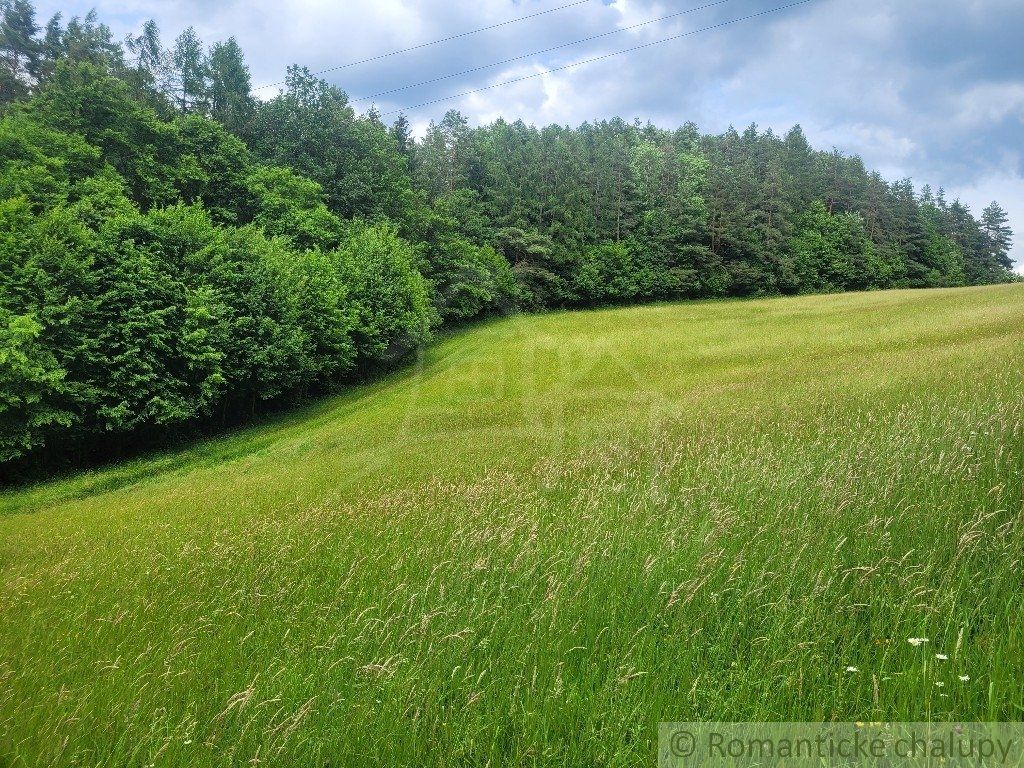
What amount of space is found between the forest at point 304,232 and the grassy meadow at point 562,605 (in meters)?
17.9

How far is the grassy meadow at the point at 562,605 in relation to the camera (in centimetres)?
302

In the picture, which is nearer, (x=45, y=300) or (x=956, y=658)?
(x=956, y=658)

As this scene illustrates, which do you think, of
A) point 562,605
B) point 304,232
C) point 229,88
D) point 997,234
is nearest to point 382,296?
→ point 304,232

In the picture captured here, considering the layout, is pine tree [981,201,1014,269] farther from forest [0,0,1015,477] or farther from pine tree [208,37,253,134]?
pine tree [208,37,253,134]

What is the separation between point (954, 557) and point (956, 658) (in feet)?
4.52

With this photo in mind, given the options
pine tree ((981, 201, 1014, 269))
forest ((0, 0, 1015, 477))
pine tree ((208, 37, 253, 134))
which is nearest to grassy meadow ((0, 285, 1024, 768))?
forest ((0, 0, 1015, 477))

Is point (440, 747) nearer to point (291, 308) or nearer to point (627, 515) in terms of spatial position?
point (627, 515)

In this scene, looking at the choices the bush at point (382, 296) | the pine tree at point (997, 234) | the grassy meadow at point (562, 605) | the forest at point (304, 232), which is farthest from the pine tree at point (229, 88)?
the pine tree at point (997, 234)

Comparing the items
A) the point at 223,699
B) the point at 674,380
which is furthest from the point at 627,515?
the point at 674,380

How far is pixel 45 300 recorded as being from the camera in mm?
23938

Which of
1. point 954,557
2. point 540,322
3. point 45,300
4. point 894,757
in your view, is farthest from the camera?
point 540,322

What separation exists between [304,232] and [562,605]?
147ft

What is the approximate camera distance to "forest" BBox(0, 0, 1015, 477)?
25469 mm

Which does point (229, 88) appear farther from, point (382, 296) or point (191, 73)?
point (382, 296)
